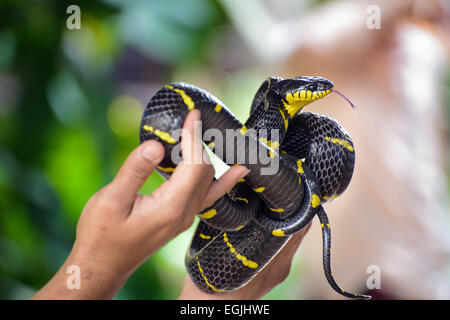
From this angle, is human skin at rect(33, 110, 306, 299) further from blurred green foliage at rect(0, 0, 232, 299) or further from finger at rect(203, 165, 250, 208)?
blurred green foliage at rect(0, 0, 232, 299)

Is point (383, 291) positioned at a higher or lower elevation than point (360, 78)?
lower

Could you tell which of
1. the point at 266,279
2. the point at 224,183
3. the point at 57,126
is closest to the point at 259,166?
the point at 224,183

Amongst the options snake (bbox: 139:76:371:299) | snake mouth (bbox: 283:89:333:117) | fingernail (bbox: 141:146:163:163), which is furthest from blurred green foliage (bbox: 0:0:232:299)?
fingernail (bbox: 141:146:163:163)

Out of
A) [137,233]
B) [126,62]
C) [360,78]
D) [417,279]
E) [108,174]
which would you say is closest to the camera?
[137,233]

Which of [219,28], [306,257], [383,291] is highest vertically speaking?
[219,28]

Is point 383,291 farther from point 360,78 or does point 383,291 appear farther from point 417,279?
point 360,78

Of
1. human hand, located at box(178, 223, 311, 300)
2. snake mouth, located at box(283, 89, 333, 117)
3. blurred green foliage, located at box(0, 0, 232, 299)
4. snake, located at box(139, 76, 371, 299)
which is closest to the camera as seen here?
snake, located at box(139, 76, 371, 299)

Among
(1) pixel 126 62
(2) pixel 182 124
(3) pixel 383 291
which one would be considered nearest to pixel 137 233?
(2) pixel 182 124
